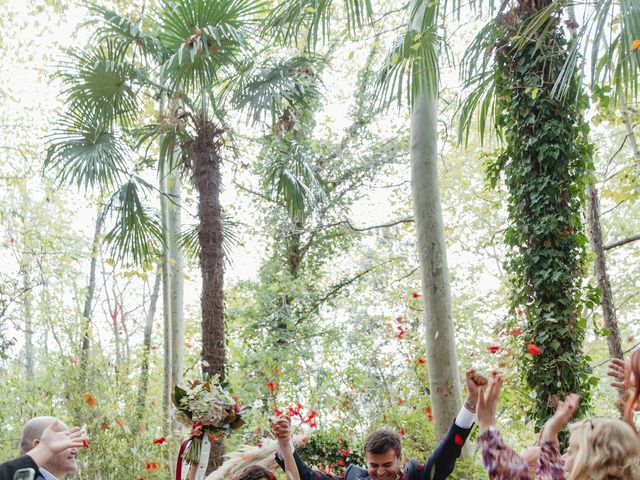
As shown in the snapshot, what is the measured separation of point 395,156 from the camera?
12453 mm

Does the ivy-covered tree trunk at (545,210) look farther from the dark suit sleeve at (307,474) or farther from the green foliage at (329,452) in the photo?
the green foliage at (329,452)

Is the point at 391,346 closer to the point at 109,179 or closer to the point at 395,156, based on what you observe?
the point at 395,156

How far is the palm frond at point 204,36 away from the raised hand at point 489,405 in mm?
4508

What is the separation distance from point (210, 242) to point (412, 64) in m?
2.55

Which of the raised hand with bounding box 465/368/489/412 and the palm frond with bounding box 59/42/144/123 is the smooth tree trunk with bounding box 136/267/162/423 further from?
the raised hand with bounding box 465/368/489/412

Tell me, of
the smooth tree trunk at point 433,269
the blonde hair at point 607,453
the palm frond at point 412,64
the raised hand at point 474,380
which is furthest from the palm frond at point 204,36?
the blonde hair at point 607,453

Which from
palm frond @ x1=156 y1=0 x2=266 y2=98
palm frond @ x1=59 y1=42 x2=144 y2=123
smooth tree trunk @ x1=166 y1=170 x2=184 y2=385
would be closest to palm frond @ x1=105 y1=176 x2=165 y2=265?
smooth tree trunk @ x1=166 y1=170 x2=184 y2=385

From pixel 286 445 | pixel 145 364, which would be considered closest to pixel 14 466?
pixel 286 445

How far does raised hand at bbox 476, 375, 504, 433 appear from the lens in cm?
219

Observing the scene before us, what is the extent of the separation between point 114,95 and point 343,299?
7219 mm

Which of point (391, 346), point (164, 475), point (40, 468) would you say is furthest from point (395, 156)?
point (40, 468)

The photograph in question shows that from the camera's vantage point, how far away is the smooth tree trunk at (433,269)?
206 inches

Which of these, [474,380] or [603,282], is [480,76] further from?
[474,380]

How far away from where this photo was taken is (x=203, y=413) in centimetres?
356
